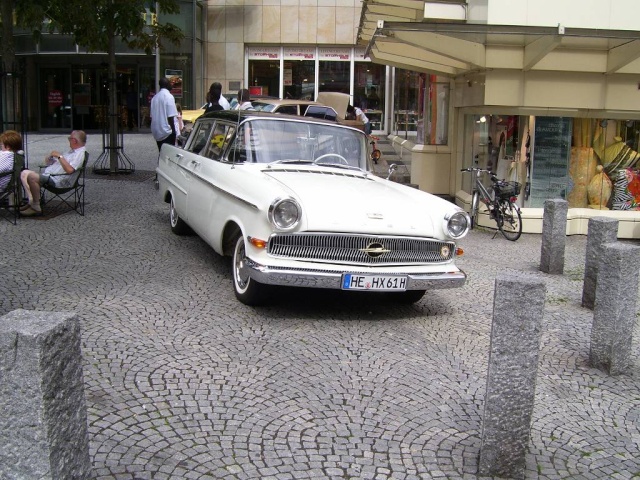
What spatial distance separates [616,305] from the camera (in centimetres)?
532

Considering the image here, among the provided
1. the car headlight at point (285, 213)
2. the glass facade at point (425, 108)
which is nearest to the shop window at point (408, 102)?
the glass facade at point (425, 108)

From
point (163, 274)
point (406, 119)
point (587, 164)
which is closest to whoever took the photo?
point (163, 274)

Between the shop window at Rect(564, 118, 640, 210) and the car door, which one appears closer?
the car door

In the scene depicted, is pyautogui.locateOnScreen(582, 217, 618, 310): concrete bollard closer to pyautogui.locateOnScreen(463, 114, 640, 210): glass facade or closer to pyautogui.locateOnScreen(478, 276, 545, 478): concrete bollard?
pyautogui.locateOnScreen(478, 276, 545, 478): concrete bollard

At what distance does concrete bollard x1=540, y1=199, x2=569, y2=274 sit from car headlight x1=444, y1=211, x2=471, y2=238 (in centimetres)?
238

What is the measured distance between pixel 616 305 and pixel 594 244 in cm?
183

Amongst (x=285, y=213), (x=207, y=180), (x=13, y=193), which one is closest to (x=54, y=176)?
(x=13, y=193)

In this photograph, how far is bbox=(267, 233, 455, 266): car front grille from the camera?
5910 mm

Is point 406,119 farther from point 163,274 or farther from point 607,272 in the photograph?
point 607,272

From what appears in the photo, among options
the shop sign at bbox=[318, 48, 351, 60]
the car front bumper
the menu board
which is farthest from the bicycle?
the shop sign at bbox=[318, 48, 351, 60]


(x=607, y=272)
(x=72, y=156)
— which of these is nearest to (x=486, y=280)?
(x=607, y=272)

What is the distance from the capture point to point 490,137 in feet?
39.3

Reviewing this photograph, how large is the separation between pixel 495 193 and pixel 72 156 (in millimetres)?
5915

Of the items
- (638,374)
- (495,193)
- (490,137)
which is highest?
(490,137)
